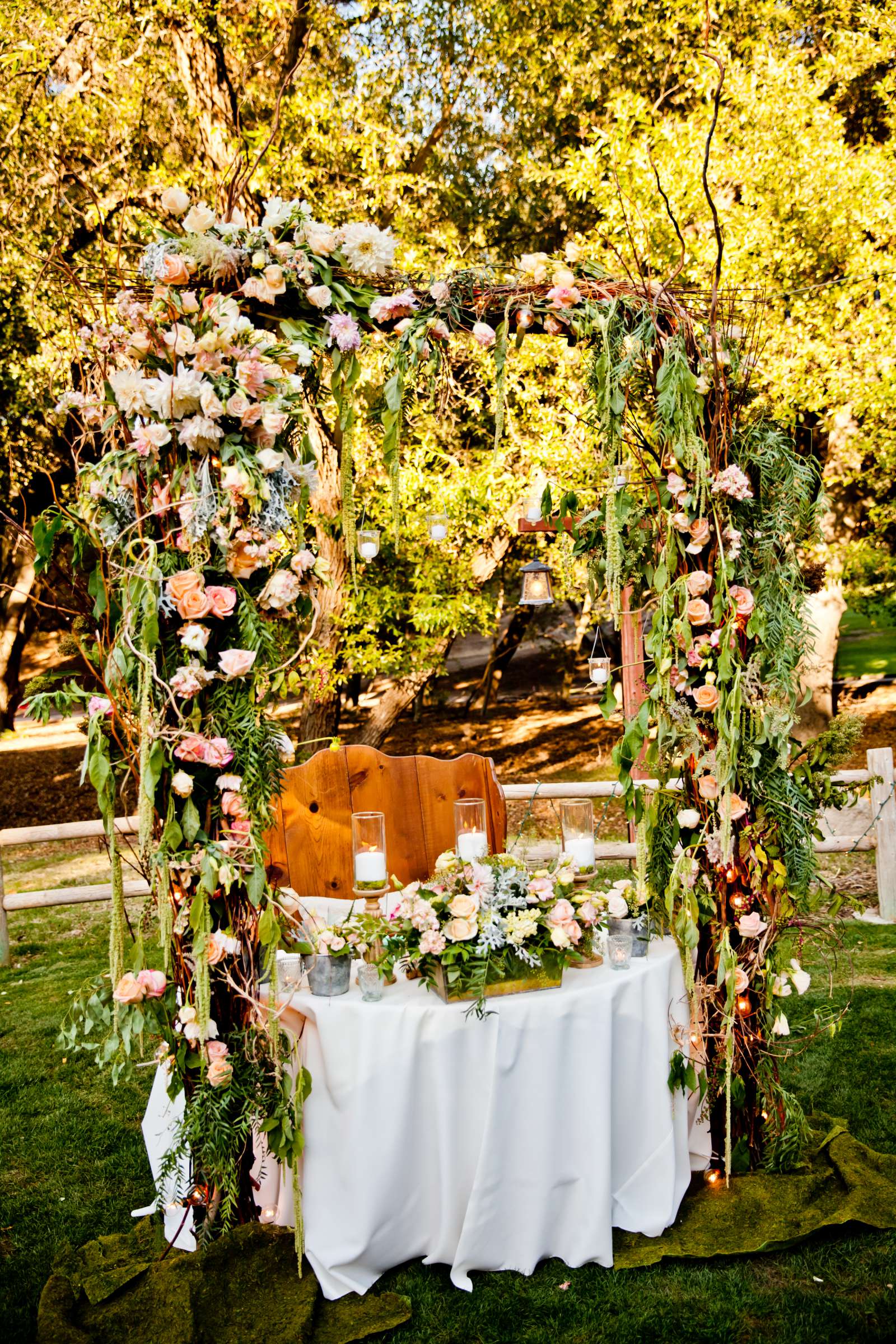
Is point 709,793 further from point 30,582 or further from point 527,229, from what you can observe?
point 30,582

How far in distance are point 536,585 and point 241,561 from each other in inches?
154

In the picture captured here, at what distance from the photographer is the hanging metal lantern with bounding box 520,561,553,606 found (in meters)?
6.52

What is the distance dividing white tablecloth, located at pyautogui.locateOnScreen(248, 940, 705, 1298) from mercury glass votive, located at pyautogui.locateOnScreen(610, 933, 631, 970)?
119 millimetres

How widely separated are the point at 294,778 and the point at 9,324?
241 inches

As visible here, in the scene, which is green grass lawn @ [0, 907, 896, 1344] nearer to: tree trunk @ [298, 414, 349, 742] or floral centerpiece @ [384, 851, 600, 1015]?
floral centerpiece @ [384, 851, 600, 1015]

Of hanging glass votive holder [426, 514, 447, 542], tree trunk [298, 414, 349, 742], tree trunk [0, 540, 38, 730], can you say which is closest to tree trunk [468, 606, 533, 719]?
tree trunk [298, 414, 349, 742]

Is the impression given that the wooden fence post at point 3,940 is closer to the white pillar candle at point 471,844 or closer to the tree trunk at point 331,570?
the tree trunk at point 331,570

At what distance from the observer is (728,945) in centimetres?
332

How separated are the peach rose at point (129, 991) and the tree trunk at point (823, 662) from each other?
894cm

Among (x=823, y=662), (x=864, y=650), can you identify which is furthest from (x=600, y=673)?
(x=864, y=650)

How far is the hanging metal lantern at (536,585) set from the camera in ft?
21.4

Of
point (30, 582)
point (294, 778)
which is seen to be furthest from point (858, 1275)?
point (30, 582)

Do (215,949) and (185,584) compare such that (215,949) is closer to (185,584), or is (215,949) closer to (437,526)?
(185,584)

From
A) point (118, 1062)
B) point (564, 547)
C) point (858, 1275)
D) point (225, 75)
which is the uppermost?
point (225, 75)
